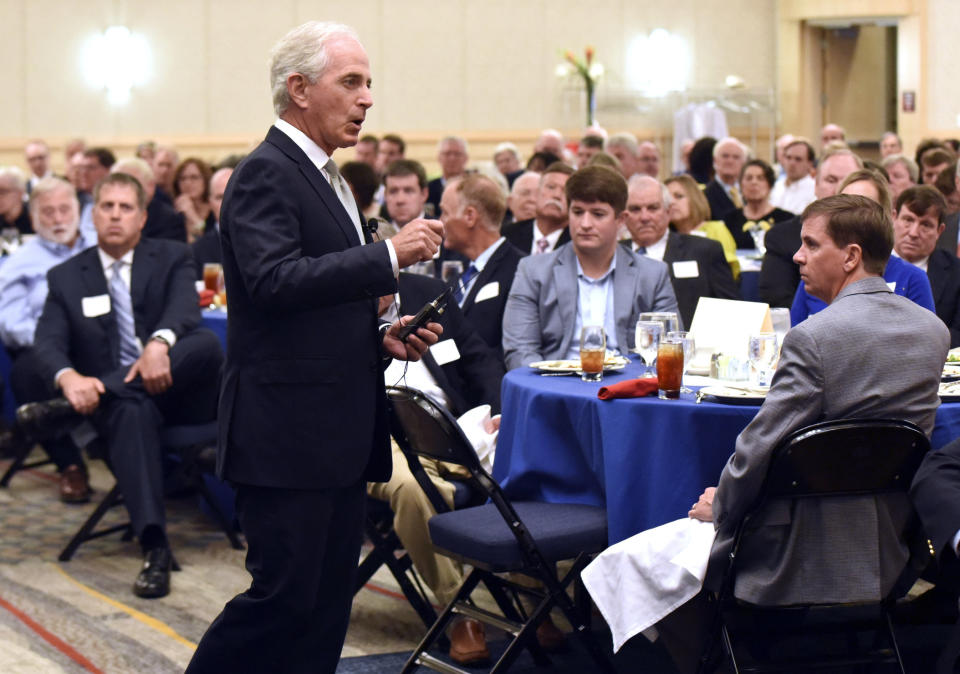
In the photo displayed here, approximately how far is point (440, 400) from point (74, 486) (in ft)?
8.09

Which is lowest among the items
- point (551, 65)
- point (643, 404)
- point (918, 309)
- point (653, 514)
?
point (653, 514)

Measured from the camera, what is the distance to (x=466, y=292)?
4.96m

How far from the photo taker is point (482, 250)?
5086 mm

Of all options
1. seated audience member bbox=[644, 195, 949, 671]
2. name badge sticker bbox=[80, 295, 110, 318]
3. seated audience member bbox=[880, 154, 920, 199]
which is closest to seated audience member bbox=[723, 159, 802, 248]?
seated audience member bbox=[880, 154, 920, 199]

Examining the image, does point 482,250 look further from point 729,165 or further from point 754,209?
point 729,165

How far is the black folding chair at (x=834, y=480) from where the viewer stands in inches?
106

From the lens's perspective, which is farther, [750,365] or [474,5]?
[474,5]

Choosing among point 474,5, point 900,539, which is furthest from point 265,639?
point 474,5

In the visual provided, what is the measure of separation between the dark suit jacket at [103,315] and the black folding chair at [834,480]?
2.83 meters

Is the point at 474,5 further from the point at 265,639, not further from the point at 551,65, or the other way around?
the point at 265,639

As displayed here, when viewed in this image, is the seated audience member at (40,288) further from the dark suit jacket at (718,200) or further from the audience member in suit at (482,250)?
the dark suit jacket at (718,200)

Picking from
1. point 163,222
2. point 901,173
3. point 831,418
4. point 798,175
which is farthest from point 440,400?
point 798,175

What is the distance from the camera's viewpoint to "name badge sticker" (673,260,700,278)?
562cm

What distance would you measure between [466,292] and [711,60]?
11.2 meters
